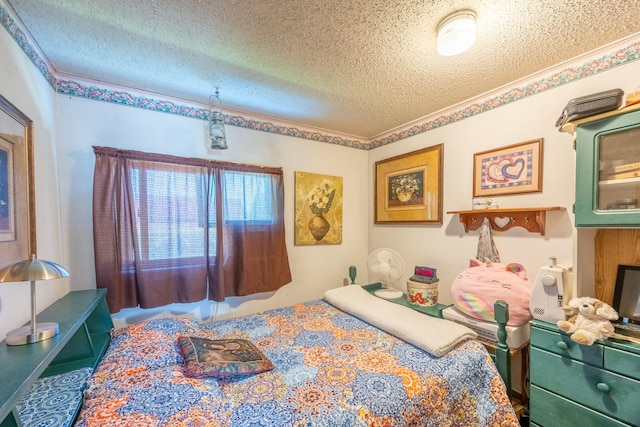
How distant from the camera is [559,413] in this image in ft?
4.41

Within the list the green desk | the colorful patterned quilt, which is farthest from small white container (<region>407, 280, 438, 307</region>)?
the colorful patterned quilt

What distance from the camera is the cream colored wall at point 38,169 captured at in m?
1.14

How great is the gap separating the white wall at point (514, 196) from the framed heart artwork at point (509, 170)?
0.14 feet

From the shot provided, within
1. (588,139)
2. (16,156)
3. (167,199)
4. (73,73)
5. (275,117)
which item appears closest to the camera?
(16,156)

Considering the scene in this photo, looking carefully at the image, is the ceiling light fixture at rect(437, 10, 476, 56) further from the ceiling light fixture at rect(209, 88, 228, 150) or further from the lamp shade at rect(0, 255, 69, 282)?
the lamp shade at rect(0, 255, 69, 282)

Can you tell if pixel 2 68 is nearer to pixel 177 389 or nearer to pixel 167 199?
pixel 167 199

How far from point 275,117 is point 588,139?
7.22 ft

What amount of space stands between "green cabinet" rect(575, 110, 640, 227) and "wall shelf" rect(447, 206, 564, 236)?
344 millimetres

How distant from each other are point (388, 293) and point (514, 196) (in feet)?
4.25

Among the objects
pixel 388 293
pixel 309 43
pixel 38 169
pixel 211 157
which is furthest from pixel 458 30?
pixel 38 169

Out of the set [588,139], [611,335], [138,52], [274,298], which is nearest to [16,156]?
[138,52]

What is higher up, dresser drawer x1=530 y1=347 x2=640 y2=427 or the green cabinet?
the green cabinet

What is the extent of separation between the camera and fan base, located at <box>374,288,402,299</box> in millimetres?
2412

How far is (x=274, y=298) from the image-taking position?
2.57 meters
